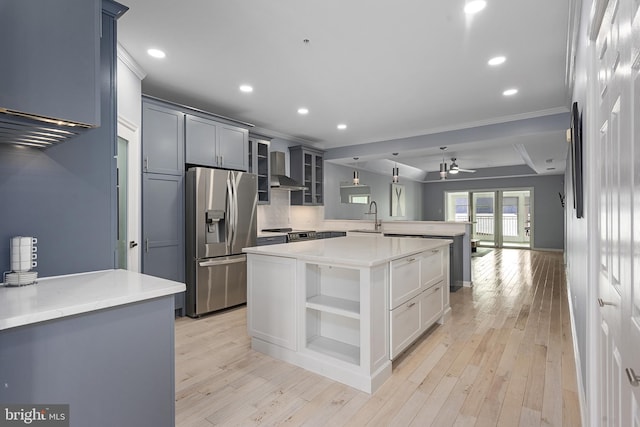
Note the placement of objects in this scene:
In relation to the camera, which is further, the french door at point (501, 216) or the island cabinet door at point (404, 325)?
the french door at point (501, 216)

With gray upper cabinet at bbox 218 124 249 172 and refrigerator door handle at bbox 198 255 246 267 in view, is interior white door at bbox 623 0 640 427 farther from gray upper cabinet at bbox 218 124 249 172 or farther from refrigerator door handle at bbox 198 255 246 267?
gray upper cabinet at bbox 218 124 249 172

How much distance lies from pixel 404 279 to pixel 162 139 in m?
3.01

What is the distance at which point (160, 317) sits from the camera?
1406 mm

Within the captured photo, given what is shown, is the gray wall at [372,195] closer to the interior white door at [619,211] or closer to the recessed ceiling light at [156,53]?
the recessed ceiling light at [156,53]

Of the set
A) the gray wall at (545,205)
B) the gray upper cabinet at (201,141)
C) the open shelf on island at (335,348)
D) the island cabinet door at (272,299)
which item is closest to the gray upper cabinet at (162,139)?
the gray upper cabinet at (201,141)

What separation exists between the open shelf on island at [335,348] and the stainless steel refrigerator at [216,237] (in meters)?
1.71

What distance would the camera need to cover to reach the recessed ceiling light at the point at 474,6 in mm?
2180

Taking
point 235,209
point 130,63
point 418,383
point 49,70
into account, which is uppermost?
point 130,63

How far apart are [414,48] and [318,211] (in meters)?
4.42

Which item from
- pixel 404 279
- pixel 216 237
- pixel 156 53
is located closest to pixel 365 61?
pixel 156 53

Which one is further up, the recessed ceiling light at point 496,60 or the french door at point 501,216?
the recessed ceiling light at point 496,60

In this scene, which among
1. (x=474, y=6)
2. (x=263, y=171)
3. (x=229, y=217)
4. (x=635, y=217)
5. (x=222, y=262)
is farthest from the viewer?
(x=263, y=171)

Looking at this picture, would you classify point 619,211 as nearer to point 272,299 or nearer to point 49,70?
point 49,70

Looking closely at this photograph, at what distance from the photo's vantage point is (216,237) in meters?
3.90
